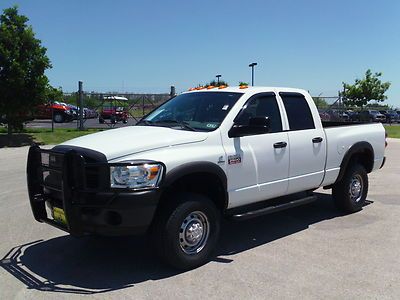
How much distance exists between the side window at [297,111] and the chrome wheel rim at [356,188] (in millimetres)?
1469

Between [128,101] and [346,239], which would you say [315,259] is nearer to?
[346,239]

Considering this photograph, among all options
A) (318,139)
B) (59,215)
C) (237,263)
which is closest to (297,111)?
(318,139)

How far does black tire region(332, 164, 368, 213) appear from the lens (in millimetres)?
7352

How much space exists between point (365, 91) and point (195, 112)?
133 ft

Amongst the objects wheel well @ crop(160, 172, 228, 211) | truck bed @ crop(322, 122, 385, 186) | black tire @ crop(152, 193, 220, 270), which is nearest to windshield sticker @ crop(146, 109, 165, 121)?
wheel well @ crop(160, 172, 228, 211)

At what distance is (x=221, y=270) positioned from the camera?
4.94m

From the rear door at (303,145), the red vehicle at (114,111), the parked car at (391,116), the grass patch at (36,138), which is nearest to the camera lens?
the rear door at (303,145)

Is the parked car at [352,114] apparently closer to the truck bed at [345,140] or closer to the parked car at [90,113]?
the parked car at [90,113]

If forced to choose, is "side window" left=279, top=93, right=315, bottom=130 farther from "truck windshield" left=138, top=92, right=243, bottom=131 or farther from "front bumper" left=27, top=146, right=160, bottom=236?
"front bumper" left=27, top=146, right=160, bottom=236

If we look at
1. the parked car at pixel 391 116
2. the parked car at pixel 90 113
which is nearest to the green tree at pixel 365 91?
the parked car at pixel 391 116

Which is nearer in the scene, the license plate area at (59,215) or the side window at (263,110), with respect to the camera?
the license plate area at (59,215)

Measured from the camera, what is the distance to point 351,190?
24.7 ft

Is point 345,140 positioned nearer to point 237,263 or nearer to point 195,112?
point 195,112

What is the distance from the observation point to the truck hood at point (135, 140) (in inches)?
184
